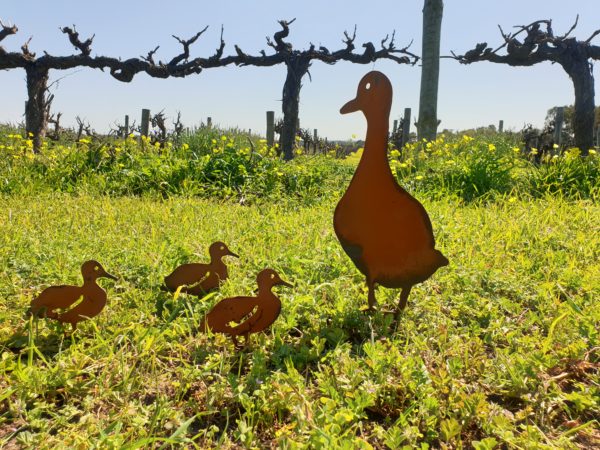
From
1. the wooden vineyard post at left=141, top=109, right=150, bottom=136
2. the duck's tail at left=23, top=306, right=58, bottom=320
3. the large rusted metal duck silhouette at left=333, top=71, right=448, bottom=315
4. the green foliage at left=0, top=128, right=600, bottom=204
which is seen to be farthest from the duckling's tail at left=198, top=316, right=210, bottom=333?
the wooden vineyard post at left=141, top=109, right=150, bottom=136

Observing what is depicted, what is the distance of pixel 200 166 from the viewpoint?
6078 mm

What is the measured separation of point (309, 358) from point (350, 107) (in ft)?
3.63

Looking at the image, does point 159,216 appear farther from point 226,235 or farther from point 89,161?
point 89,161

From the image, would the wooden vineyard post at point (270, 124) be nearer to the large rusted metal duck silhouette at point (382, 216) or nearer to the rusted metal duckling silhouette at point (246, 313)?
the large rusted metal duck silhouette at point (382, 216)

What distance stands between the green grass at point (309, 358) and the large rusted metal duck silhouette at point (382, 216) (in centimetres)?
26

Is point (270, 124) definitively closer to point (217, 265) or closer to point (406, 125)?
point (406, 125)

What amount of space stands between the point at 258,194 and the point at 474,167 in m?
2.62

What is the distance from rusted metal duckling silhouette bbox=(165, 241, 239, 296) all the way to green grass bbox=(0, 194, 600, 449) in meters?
0.08

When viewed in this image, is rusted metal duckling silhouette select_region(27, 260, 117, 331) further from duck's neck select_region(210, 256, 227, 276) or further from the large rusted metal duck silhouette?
the large rusted metal duck silhouette

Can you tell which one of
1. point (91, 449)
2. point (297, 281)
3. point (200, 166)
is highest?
point (200, 166)

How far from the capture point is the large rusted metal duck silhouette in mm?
2088

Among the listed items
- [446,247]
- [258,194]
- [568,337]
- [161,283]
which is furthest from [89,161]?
[568,337]

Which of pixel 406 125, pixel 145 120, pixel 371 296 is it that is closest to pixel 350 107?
pixel 371 296

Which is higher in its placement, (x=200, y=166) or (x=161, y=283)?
(x=200, y=166)
